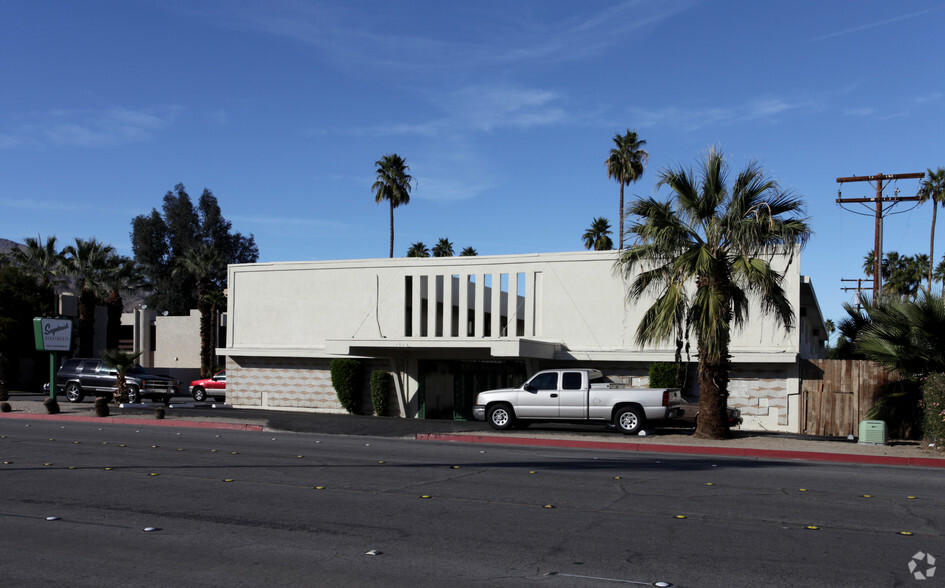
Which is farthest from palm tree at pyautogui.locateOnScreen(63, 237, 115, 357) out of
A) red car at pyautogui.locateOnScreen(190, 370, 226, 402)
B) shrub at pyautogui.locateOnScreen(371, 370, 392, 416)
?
shrub at pyautogui.locateOnScreen(371, 370, 392, 416)

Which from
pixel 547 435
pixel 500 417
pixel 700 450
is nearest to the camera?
pixel 700 450

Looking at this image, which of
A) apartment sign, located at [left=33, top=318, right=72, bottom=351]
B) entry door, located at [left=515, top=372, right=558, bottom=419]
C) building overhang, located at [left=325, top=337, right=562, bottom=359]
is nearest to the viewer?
entry door, located at [left=515, top=372, right=558, bottom=419]

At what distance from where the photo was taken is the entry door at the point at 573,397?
75.0 ft

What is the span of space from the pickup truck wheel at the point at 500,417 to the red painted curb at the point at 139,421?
6825mm

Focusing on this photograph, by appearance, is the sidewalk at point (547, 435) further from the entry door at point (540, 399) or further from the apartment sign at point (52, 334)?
the apartment sign at point (52, 334)

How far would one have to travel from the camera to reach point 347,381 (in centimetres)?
3066

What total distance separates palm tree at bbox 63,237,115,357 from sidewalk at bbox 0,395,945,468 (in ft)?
65.0

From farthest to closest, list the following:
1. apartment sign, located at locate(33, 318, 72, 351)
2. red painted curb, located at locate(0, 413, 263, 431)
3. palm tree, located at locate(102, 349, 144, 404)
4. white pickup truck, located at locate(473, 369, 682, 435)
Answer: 1. apartment sign, located at locate(33, 318, 72, 351)
2. palm tree, located at locate(102, 349, 144, 404)
3. red painted curb, located at locate(0, 413, 263, 431)
4. white pickup truck, located at locate(473, 369, 682, 435)

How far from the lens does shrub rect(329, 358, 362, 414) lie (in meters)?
30.7

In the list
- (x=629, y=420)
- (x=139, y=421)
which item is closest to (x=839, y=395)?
(x=629, y=420)

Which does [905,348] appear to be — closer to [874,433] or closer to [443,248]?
[874,433]

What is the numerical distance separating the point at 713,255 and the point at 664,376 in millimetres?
7641

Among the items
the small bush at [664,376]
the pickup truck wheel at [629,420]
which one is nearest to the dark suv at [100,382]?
the small bush at [664,376]

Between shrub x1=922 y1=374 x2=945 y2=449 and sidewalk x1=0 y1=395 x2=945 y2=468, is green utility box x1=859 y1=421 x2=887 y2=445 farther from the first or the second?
shrub x1=922 y1=374 x2=945 y2=449
